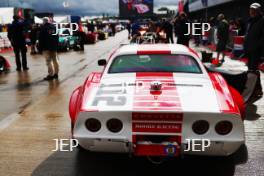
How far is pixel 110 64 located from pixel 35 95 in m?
3.70

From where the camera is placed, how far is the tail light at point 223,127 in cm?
340

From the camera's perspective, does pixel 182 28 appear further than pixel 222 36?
Yes

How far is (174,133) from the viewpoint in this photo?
335cm

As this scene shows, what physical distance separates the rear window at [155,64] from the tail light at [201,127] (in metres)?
1.28

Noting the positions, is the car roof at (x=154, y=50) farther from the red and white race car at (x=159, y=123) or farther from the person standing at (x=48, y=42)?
the person standing at (x=48, y=42)

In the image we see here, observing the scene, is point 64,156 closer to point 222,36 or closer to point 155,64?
point 155,64

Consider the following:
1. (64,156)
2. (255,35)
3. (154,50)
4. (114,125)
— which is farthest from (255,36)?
(114,125)

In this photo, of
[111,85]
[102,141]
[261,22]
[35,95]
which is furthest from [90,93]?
[261,22]

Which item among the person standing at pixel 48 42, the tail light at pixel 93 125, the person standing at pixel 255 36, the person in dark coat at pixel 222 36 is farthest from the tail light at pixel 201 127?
the person in dark coat at pixel 222 36

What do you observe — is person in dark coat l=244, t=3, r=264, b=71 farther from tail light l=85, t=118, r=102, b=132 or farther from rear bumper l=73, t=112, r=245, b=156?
tail light l=85, t=118, r=102, b=132

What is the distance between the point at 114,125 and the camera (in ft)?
11.3

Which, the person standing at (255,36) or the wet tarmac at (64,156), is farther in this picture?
the person standing at (255,36)

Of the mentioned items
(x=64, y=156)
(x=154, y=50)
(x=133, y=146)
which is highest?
(x=154, y=50)

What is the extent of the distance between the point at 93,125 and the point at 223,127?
1.19 metres
